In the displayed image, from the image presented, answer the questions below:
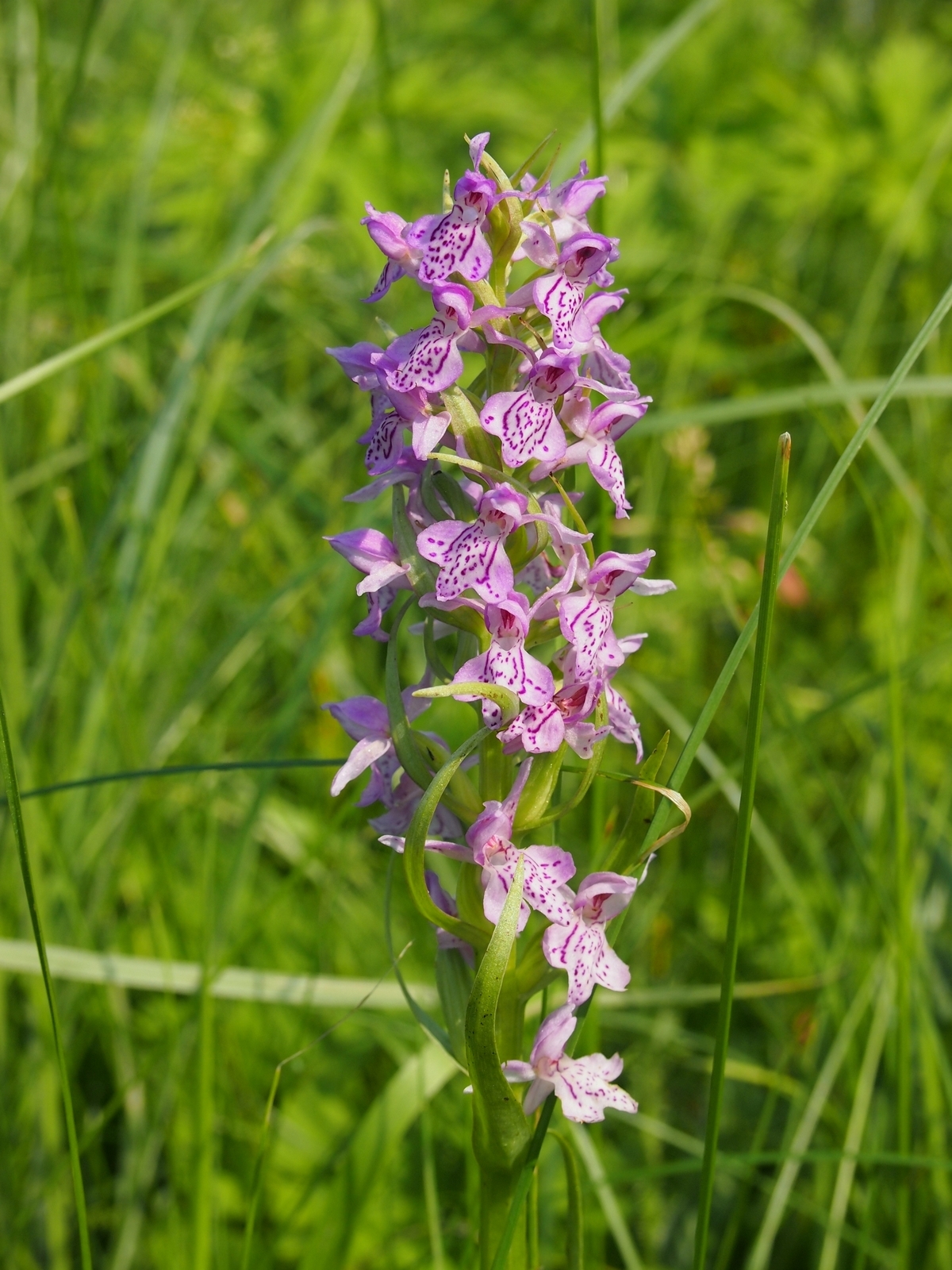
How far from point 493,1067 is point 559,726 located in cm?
30

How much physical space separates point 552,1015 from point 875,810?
4.47 ft

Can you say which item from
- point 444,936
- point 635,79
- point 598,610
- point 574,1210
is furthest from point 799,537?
point 635,79

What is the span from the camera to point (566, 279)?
109 cm

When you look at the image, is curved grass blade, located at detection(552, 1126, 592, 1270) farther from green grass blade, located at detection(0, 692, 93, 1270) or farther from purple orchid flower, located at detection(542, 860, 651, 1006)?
green grass blade, located at detection(0, 692, 93, 1270)

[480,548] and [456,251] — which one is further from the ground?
[456,251]

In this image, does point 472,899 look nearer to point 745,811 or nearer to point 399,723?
point 399,723

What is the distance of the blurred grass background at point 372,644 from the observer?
1.75 metres

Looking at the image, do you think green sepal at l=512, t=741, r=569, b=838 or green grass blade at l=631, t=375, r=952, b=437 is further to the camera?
green grass blade at l=631, t=375, r=952, b=437

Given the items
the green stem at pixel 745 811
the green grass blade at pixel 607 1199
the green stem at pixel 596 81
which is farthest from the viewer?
the green grass blade at pixel 607 1199

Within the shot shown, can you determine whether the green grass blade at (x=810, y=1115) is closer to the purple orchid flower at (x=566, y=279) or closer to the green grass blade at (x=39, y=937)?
the green grass blade at (x=39, y=937)

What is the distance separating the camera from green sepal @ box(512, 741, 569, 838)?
42.3 inches

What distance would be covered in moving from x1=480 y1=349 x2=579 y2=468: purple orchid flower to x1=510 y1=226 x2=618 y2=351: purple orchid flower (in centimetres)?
2

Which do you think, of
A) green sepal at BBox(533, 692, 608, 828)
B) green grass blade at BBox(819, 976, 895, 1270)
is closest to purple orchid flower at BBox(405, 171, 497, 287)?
green sepal at BBox(533, 692, 608, 828)

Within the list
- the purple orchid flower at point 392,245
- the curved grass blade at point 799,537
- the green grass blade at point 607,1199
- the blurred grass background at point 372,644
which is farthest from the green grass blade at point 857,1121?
the purple orchid flower at point 392,245
